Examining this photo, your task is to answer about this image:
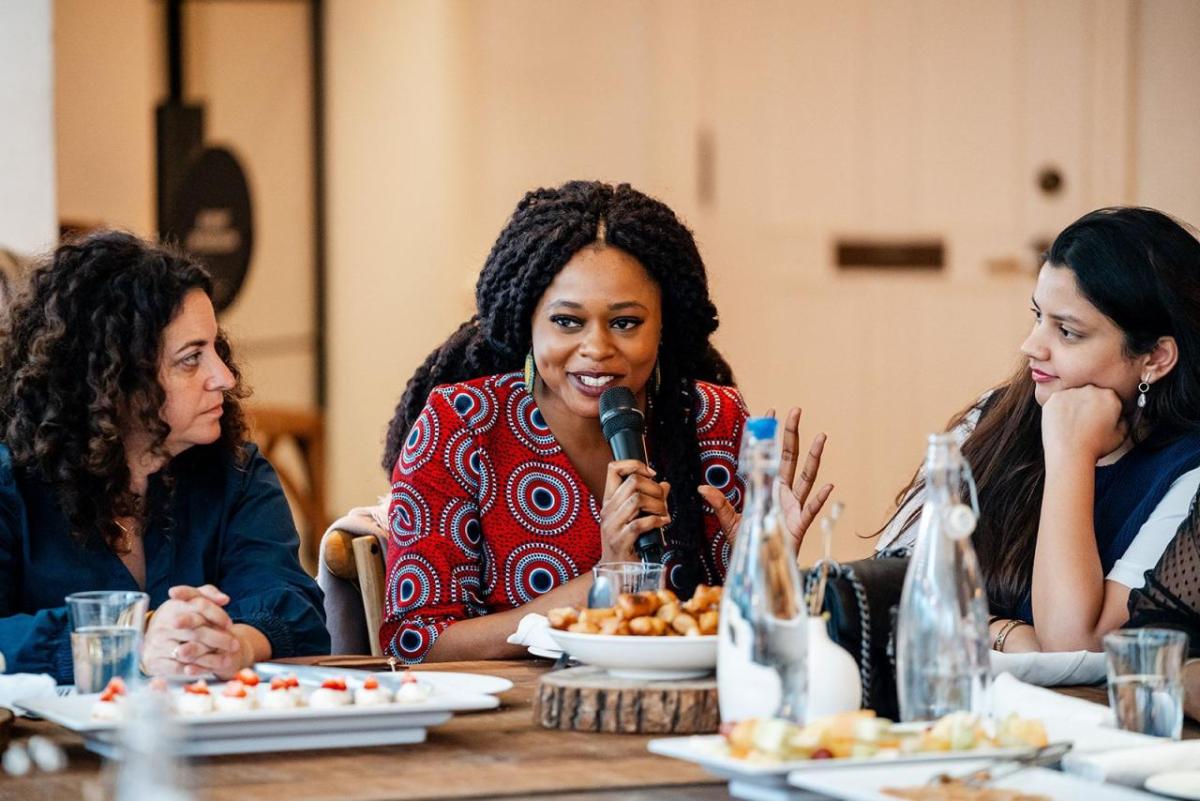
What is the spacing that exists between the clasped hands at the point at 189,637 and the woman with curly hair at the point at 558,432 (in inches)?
18.6

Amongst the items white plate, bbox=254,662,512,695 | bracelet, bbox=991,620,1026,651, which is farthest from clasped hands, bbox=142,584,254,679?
bracelet, bbox=991,620,1026,651

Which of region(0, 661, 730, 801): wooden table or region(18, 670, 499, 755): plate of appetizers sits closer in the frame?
region(0, 661, 730, 801): wooden table

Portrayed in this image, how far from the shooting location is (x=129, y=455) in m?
2.18

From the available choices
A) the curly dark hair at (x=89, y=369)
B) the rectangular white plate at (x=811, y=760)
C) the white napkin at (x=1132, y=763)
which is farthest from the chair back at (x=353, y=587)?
the white napkin at (x=1132, y=763)

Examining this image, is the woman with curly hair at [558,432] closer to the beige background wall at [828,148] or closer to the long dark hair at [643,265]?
the long dark hair at [643,265]

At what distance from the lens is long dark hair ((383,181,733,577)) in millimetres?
2461

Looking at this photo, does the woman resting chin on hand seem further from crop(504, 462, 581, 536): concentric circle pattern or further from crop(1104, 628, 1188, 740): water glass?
crop(1104, 628, 1188, 740): water glass

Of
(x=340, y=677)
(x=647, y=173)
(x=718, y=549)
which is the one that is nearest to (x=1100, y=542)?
(x=718, y=549)

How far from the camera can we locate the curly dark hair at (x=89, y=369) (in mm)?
2084

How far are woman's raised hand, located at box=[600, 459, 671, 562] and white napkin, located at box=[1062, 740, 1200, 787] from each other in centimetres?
87

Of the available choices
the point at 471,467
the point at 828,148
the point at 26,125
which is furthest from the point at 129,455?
the point at 828,148

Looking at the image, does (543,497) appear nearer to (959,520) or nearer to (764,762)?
(959,520)

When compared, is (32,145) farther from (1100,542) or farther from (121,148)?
(1100,542)

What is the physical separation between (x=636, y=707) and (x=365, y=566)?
95cm
